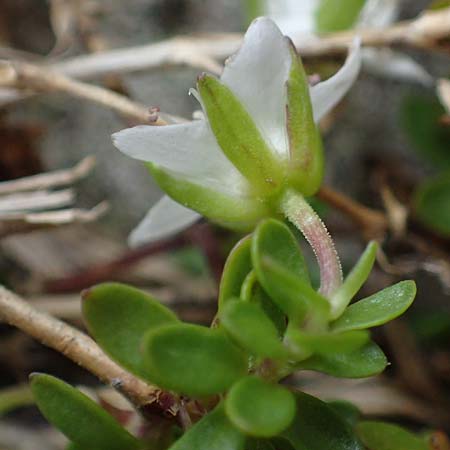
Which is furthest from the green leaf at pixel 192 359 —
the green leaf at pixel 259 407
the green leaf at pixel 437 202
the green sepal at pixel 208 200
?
the green leaf at pixel 437 202

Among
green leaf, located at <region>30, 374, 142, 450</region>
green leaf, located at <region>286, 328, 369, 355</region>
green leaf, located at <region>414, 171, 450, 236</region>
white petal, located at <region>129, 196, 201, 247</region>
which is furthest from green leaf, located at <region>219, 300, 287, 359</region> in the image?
green leaf, located at <region>414, 171, 450, 236</region>

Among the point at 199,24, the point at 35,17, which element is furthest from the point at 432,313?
the point at 35,17

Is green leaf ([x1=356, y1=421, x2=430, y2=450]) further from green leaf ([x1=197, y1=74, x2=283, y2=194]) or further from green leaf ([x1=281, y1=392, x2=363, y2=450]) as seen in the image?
green leaf ([x1=197, y1=74, x2=283, y2=194])

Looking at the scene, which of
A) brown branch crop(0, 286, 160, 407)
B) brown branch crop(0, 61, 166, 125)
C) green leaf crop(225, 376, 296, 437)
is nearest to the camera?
green leaf crop(225, 376, 296, 437)

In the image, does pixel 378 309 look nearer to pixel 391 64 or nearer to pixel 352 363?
pixel 352 363

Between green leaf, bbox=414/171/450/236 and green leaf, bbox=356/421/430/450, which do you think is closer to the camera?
green leaf, bbox=356/421/430/450

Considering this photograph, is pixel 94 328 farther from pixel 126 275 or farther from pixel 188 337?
pixel 126 275
